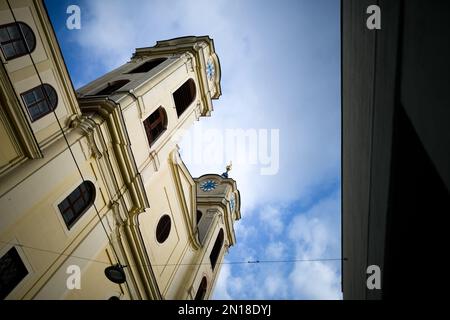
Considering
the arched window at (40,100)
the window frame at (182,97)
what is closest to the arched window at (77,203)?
the arched window at (40,100)

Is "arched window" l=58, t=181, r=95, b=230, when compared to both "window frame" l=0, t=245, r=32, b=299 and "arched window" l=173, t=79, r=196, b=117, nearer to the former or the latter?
"window frame" l=0, t=245, r=32, b=299

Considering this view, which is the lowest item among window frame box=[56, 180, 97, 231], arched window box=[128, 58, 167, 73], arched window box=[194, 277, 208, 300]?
arched window box=[194, 277, 208, 300]

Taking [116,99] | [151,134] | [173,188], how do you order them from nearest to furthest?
[116,99] < [151,134] < [173,188]

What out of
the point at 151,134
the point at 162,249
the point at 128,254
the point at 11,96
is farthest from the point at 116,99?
the point at 162,249

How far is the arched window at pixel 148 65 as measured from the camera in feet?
57.2

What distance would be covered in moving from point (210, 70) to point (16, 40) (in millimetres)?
13361

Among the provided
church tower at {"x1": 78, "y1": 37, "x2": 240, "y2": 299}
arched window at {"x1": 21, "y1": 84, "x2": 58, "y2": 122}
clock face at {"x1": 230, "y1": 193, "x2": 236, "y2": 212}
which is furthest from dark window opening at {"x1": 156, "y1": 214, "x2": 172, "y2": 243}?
clock face at {"x1": 230, "y1": 193, "x2": 236, "y2": 212}

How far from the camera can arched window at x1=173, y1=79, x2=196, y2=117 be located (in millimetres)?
17583

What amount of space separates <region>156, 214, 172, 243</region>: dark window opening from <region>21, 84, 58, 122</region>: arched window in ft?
25.6

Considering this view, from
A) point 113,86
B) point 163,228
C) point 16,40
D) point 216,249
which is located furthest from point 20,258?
point 216,249

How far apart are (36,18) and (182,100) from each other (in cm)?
969

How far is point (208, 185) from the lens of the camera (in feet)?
96.2

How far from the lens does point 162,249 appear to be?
15.7 meters
